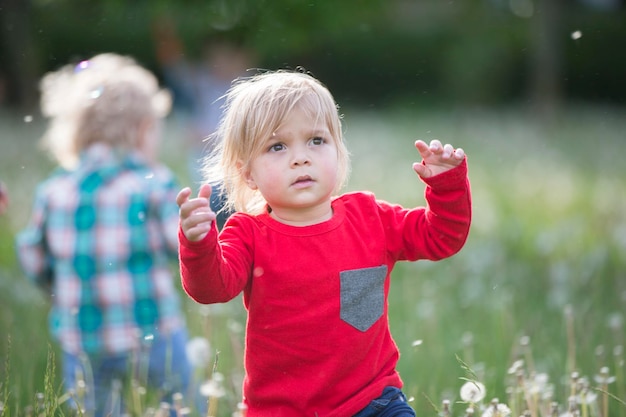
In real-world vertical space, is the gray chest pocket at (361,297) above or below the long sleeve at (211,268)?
below

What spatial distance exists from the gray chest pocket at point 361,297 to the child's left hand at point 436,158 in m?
0.30

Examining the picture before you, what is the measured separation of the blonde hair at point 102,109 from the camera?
411 centimetres

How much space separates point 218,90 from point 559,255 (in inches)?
117

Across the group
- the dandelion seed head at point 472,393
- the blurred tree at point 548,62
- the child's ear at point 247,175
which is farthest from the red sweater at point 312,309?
the blurred tree at point 548,62

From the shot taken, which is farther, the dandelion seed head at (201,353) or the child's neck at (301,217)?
the dandelion seed head at (201,353)

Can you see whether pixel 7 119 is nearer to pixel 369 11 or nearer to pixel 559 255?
pixel 369 11

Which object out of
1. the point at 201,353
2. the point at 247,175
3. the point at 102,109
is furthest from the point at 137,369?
the point at 247,175

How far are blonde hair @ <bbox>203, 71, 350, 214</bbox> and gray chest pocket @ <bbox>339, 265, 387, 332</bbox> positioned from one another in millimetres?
323

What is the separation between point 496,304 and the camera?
470cm

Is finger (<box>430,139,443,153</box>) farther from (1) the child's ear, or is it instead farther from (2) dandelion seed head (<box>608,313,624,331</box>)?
(2) dandelion seed head (<box>608,313,624,331</box>)

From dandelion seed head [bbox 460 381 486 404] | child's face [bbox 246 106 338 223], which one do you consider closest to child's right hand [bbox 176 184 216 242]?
child's face [bbox 246 106 338 223]

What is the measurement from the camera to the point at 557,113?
48.5 feet

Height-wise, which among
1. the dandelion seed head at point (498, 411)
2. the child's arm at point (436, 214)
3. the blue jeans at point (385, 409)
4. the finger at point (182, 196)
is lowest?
the dandelion seed head at point (498, 411)

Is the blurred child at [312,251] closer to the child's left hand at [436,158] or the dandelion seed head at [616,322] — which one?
the child's left hand at [436,158]
